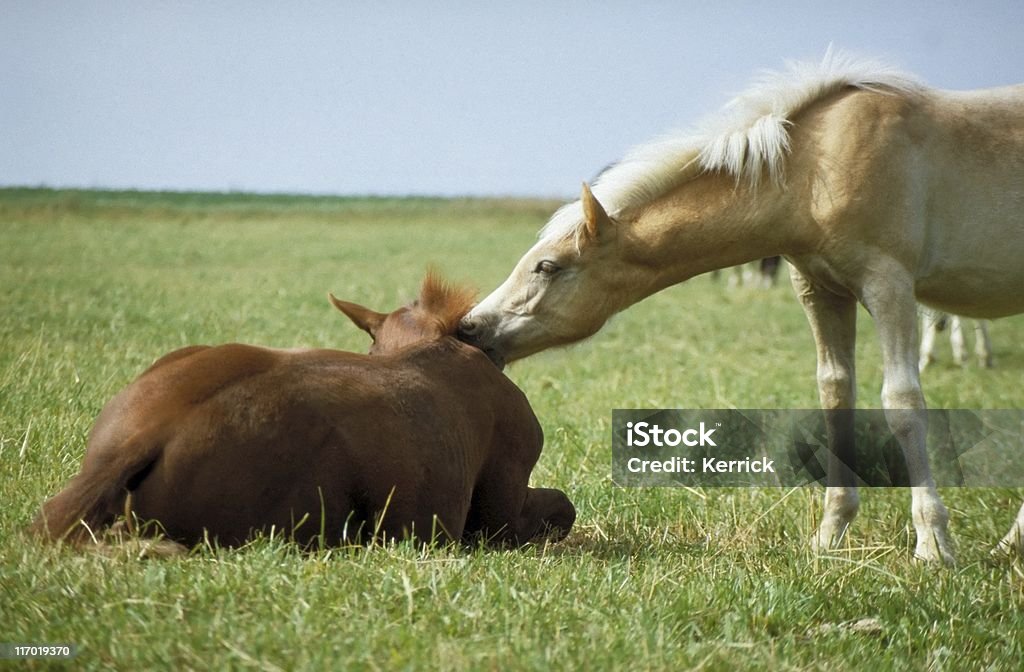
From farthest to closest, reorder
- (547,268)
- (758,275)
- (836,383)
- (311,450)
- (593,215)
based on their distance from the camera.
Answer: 1. (758,275)
2. (836,383)
3. (547,268)
4. (593,215)
5. (311,450)

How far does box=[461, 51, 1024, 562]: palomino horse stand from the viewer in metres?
5.21

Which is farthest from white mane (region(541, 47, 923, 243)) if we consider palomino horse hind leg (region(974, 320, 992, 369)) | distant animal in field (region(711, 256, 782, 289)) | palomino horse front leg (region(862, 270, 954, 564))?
distant animal in field (region(711, 256, 782, 289))

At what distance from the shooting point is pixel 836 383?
5.89 metres

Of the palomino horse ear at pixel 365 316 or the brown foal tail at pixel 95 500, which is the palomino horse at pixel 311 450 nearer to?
the brown foal tail at pixel 95 500

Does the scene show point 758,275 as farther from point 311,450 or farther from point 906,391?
point 311,450

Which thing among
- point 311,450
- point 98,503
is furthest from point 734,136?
point 98,503

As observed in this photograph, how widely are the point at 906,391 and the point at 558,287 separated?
64.5 inches

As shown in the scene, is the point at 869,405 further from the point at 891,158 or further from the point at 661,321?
the point at 661,321

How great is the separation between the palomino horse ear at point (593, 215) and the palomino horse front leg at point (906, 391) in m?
1.21

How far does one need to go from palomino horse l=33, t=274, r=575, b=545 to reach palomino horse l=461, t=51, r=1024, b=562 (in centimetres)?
82

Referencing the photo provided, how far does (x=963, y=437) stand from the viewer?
26.8 ft

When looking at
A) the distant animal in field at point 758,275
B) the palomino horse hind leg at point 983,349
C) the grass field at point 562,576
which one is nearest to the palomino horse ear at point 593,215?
the grass field at point 562,576

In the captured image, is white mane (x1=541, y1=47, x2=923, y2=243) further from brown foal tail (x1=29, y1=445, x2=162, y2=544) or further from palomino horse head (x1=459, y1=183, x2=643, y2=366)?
brown foal tail (x1=29, y1=445, x2=162, y2=544)

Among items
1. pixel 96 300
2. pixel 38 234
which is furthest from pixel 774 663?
pixel 38 234
